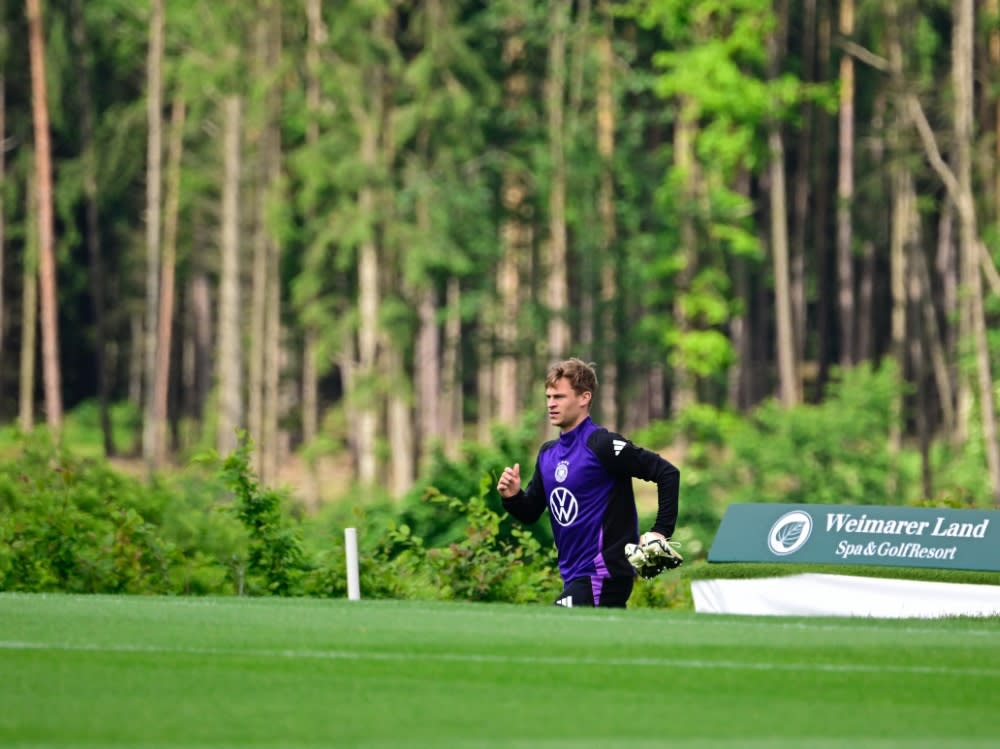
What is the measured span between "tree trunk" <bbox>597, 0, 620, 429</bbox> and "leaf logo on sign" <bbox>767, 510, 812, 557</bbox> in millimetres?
33885

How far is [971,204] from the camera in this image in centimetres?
3894

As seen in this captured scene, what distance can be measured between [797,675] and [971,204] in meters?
31.3

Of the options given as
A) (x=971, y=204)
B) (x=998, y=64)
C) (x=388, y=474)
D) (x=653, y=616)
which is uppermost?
(x=998, y=64)

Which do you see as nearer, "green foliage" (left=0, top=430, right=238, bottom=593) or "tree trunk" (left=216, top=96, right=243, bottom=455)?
"green foliage" (left=0, top=430, right=238, bottom=593)

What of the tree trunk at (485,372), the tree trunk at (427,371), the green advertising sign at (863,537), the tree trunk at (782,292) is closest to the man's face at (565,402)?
the green advertising sign at (863,537)

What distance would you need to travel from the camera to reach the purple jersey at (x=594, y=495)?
1019 cm

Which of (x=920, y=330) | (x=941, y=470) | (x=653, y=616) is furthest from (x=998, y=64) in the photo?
(x=653, y=616)

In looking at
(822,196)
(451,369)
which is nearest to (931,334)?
(822,196)

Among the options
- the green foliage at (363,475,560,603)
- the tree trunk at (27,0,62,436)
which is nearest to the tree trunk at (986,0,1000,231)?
the tree trunk at (27,0,62,436)

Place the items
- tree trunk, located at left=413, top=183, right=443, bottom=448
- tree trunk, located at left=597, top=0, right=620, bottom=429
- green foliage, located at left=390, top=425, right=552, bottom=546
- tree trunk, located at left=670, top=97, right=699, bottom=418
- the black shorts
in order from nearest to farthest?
the black shorts, green foliage, located at left=390, top=425, right=552, bottom=546, tree trunk, located at left=413, top=183, right=443, bottom=448, tree trunk, located at left=670, top=97, right=699, bottom=418, tree trunk, located at left=597, top=0, right=620, bottom=429

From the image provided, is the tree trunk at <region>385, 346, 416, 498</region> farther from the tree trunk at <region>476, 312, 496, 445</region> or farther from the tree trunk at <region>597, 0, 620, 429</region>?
the tree trunk at <region>597, 0, 620, 429</region>

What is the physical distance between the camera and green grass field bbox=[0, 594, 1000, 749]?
7.47 metres

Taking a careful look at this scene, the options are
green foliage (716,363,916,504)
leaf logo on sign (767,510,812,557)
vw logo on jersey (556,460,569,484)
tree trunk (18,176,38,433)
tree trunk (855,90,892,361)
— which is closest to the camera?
vw logo on jersey (556,460,569,484)

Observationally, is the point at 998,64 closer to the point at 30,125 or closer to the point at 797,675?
the point at 30,125
